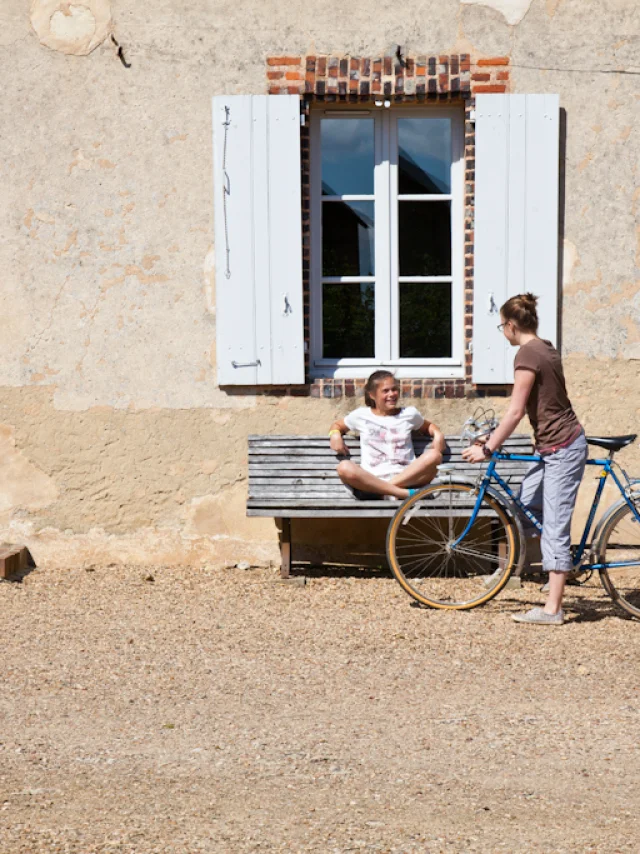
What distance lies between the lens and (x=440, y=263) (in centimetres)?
702

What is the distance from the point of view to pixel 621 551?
599cm

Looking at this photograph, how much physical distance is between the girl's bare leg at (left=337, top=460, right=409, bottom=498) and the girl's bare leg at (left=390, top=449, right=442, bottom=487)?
1.9 inches

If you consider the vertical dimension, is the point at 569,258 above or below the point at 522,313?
above

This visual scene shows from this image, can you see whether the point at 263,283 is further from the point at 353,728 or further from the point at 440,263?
the point at 353,728

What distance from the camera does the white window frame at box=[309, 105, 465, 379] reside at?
692cm

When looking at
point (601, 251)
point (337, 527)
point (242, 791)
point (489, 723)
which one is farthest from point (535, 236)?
point (242, 791)

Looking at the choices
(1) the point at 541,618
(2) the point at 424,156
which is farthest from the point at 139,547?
(2) the point at 424,156

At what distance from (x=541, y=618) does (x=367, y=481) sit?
1322 millimetres

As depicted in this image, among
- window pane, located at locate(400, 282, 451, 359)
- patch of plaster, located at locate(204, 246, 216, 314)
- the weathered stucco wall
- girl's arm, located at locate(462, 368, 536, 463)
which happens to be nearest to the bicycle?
girl's arm, located at locate(462, 368, 536, 463)

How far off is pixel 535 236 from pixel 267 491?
2261mm

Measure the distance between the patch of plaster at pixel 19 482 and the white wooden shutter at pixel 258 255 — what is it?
130 cm

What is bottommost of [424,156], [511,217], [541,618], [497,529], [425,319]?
[541,618]

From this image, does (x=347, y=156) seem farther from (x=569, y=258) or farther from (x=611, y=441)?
(x=611, y=441)

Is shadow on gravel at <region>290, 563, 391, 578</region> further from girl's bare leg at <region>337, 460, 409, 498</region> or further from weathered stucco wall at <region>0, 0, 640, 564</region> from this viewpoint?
girl's bare leg at <region>337, 460, 409, 498</region>
